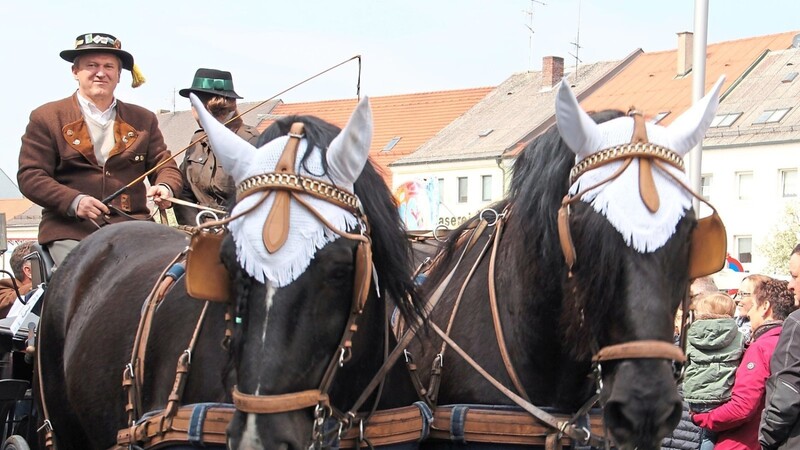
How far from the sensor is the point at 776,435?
6.76 metres

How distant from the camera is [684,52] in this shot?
170 ft

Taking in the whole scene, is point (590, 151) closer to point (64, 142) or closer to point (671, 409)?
point (671, 409)

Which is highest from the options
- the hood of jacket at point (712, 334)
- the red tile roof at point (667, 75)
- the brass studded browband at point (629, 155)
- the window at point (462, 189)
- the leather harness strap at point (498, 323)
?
the red tile roof at point (667, 75)

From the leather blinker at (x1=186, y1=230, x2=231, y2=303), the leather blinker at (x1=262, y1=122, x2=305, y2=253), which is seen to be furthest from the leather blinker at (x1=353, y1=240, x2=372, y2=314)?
the leather blinker at (x1=186, y1=230, x2=231, y2=303)

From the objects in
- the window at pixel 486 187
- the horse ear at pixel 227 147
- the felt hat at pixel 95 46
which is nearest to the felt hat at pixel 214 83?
the felt hat at pixel 95 46

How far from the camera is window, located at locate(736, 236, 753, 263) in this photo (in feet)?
149

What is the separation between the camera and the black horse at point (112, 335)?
476 centimetres

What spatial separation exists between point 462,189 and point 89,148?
145 ft

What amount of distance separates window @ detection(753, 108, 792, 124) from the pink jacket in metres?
38.4

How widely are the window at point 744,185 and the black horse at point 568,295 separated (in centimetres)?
4084

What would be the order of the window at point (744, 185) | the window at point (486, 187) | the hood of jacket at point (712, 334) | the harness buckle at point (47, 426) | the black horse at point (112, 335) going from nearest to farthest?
the black horse at point (112, 335)
the harness buckle at point (47, 426)
the hood of jacket at point (712, 334)
the window at point (744, 185)
the window at point (486, 187)

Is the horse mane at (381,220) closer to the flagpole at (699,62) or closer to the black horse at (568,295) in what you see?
the black horse at (568,295)

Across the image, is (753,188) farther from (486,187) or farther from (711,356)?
(711,356)

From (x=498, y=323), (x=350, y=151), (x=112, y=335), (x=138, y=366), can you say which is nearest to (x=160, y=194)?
(x=112, y=335)
